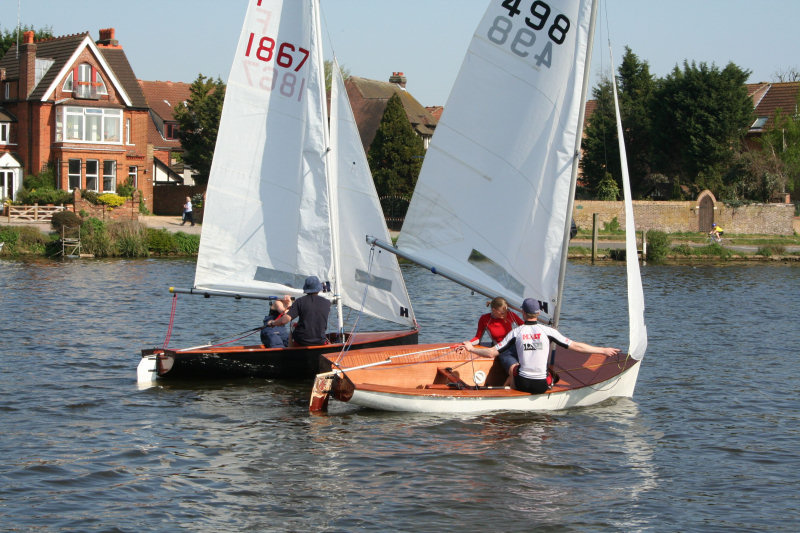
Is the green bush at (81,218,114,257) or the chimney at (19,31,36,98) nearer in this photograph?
the green bush at (81,218,114,257)

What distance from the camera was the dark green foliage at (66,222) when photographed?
133 feet

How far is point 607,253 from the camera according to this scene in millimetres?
45250

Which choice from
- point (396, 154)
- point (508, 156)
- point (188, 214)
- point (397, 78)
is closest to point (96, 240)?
point (188, 214)

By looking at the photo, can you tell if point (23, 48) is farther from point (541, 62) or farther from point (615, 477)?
point (615, 477)

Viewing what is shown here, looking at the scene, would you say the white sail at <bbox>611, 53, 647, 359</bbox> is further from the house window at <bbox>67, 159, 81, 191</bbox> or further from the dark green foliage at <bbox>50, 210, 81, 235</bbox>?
the house window at <bbox>67, 159, 81, 191</bbox>

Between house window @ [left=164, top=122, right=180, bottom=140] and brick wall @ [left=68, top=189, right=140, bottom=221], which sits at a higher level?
house window @ [left=164, top=122, right=180, bottom=140]

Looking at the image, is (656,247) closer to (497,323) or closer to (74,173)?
(497,323)

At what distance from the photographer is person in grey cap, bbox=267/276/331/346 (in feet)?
51.2

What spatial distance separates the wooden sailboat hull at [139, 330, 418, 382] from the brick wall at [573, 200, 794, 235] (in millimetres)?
38481

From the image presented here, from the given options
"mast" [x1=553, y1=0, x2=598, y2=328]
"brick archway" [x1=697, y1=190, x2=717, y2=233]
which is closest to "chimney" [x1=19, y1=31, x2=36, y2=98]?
"brick archway" [x1=697, y1=190, x2=717, y2=233]

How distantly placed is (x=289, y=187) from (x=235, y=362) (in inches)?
133

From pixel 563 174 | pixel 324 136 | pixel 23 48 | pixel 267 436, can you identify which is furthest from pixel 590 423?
pixel 23 48

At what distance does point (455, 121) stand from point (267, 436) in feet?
18.0

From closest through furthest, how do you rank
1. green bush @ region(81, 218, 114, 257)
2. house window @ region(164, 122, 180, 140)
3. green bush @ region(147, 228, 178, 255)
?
1. green bush @ region(81, 218, 114, 257)
2. green bush @ region(147, 228, 178, 255)
3. house window @ region(164, 122, 180, 140)
